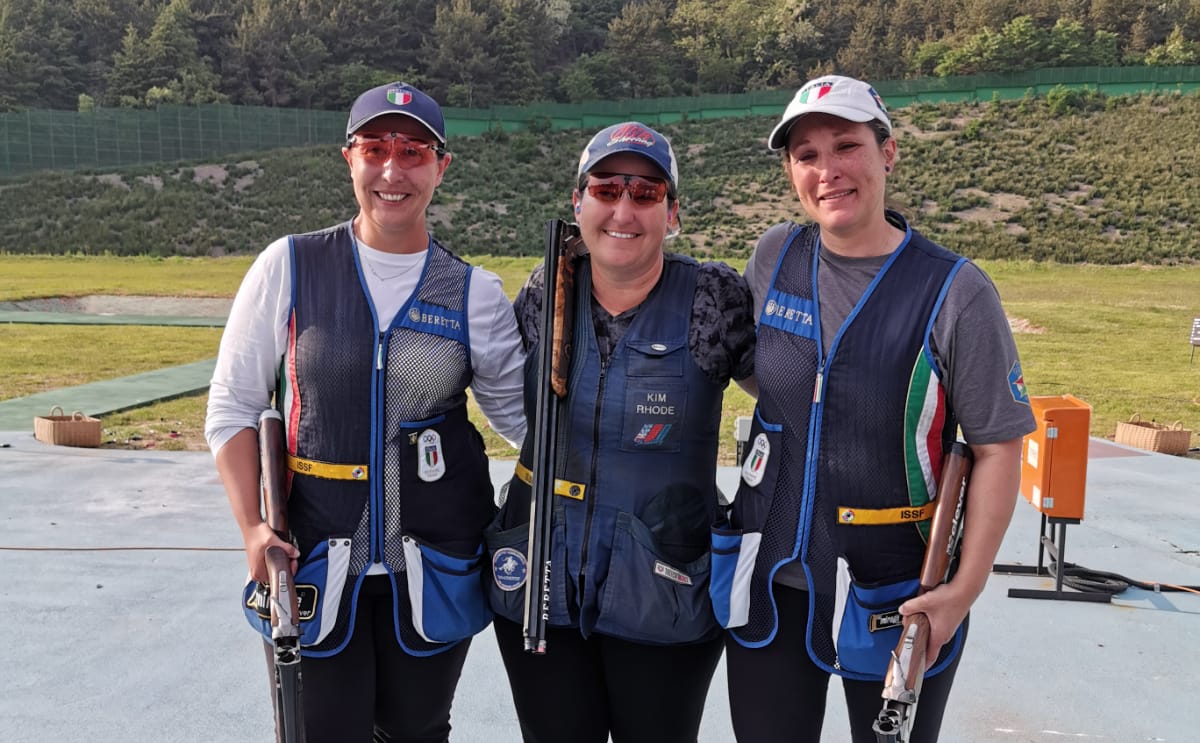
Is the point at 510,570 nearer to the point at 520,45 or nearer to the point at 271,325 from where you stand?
the point at 271,325

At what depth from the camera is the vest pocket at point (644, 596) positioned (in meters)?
2.26

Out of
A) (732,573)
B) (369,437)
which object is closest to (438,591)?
(369,437)

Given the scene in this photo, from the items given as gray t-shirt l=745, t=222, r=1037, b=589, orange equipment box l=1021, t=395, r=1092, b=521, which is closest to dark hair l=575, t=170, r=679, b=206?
gray t-shirt l=745, t=222, r=1037, b=589

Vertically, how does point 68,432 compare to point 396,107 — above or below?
below

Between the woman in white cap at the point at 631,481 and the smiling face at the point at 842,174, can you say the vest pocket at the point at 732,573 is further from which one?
the smiling face at the point at 842,174

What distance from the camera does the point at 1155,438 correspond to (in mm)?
8617

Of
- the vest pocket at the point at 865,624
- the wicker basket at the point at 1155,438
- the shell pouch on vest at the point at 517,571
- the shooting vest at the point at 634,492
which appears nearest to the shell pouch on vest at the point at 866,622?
the vest pocket at the point at 865,624

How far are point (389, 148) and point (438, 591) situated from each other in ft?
3.50

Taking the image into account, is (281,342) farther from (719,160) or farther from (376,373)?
(719,160)

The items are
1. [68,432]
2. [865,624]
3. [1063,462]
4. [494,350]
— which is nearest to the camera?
[865,624]

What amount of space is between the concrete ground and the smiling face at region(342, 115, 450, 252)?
1819 mm

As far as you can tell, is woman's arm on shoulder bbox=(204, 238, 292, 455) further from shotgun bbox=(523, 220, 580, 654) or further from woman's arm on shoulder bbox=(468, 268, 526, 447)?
shotgun bbox=(523, 220, 580, 654)

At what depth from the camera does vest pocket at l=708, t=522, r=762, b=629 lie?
2.24 meters

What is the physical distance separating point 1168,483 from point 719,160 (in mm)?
46116
